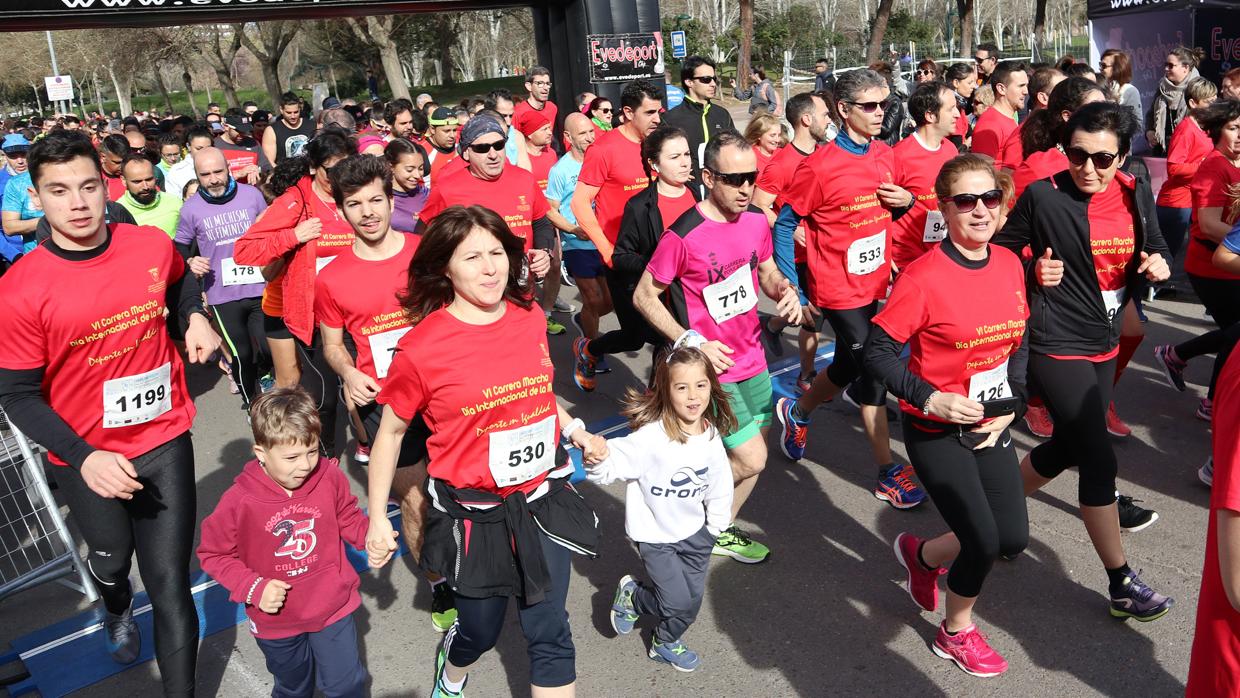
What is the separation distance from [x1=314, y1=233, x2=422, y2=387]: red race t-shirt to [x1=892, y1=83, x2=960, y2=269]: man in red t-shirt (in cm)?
292

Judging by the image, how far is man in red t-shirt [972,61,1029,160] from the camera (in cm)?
743

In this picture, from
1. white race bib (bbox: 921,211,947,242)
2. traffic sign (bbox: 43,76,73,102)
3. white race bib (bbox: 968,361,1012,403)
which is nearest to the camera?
white race bib (bbox: 968,361,1012,403)

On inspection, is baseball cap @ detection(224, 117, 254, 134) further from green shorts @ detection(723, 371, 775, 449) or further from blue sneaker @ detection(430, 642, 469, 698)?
blue sneaker @ detection(430, 642, 469, 698)

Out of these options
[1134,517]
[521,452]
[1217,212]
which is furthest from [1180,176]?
[521,452]

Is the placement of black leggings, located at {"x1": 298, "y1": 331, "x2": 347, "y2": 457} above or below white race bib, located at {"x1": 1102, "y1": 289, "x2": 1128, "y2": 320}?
below

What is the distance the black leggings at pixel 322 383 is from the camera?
5402 mm

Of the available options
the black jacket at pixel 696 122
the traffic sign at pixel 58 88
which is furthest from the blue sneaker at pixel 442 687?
the traffic sign at pixel 58 88

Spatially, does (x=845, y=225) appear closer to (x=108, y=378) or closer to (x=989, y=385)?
(x=989, y=385)

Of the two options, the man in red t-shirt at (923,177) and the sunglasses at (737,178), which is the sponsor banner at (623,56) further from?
the sunglasses at (737,178)

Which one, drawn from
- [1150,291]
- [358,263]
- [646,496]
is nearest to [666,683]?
[646,496]

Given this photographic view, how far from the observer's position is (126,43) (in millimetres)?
48281

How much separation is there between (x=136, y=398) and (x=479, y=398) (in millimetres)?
1288

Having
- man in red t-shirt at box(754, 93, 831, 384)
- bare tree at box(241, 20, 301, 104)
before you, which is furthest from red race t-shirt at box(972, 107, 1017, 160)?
bare tree at box(241, 20, 301, 104)

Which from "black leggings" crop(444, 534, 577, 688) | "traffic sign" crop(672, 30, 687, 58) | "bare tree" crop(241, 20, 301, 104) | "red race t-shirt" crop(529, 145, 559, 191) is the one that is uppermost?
"bare tree" crop(241, 20, 301, 104)
